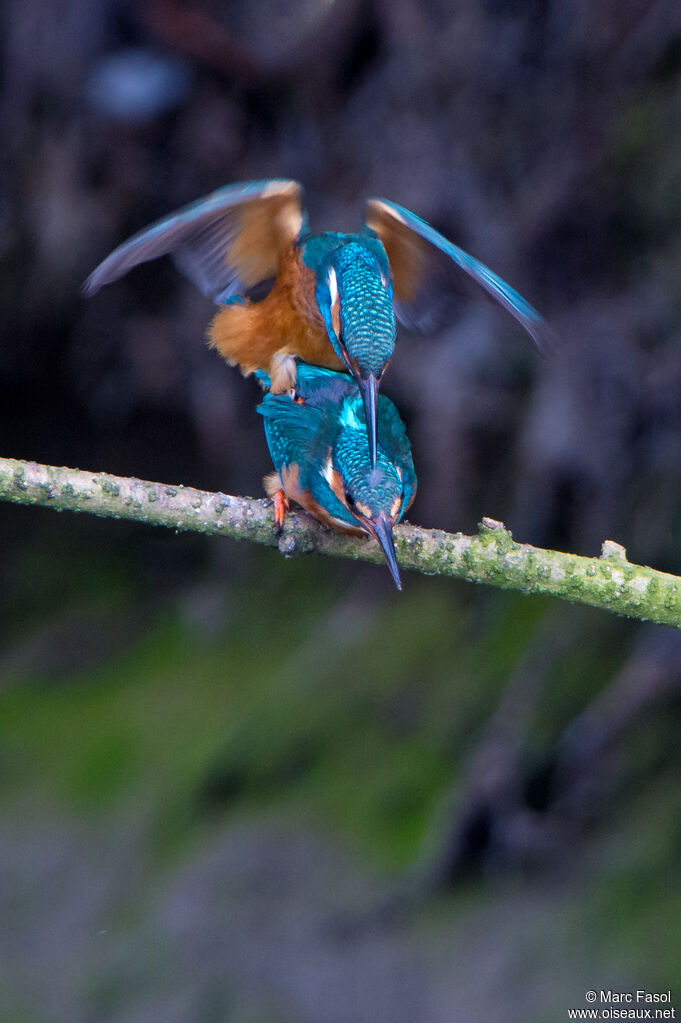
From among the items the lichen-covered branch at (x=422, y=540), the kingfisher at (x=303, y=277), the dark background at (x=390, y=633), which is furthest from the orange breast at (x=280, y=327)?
the dark background at (x=390, y=633)

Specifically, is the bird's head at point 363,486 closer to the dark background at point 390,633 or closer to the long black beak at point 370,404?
the long black beak at point 370,404

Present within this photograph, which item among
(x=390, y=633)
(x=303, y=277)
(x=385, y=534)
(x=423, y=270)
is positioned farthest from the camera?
(x=390, y=633)

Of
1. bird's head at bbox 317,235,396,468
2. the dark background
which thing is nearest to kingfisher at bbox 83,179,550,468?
bird's head at bbox 317,235,396,468

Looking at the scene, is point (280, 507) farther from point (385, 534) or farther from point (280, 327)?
point (280, 327)

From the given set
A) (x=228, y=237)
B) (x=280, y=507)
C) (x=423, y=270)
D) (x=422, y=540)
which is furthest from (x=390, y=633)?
(x=422, y=540)

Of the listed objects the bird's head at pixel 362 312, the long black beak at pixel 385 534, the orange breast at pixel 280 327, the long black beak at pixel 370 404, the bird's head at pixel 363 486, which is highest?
the orange breast at pixel 280 327
